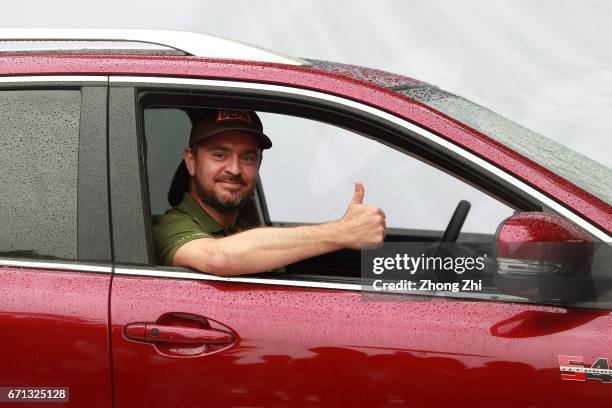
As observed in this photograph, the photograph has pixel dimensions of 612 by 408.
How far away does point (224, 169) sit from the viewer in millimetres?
3416

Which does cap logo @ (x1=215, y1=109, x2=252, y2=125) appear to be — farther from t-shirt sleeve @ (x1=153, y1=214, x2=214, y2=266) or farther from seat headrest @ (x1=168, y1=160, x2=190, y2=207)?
seat headrest @ (x1=168, y1=160, x2=190, y2=207)

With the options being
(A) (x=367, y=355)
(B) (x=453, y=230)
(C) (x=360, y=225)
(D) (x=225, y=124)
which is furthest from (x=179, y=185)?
(A) (x=367, y=355)

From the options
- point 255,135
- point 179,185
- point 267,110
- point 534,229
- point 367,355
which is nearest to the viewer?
point 534,229

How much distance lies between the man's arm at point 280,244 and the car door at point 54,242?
0.23 m

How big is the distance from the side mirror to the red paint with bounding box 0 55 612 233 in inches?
4.3

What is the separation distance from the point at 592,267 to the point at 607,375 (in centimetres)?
25

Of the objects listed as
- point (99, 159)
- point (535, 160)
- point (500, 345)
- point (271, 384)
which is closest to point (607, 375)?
point (500, 345)

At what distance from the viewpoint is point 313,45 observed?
7.74 metres

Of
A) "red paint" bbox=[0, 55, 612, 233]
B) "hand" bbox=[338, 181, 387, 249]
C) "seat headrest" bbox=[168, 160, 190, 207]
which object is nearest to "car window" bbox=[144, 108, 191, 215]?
"seat headrest" bbox=[168, 160, 190, 207]

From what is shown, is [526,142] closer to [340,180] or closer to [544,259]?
[544,259]

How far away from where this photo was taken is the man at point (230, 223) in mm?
2881

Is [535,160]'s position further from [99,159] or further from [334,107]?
[99,159]

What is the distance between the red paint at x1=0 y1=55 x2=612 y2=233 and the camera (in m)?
2.75

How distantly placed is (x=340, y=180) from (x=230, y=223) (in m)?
3.45
